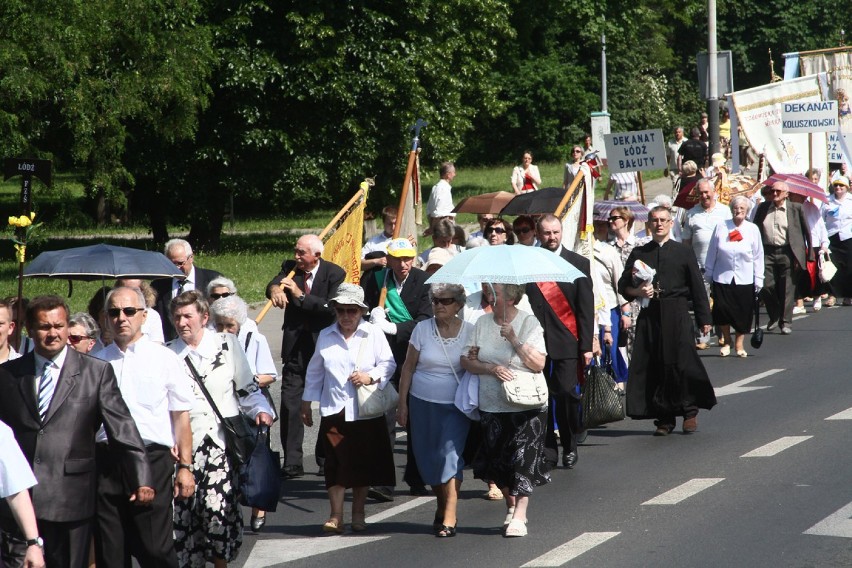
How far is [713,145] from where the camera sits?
2519 cm

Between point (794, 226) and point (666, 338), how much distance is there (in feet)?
23.4

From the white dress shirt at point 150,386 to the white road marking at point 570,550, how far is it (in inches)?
81.7

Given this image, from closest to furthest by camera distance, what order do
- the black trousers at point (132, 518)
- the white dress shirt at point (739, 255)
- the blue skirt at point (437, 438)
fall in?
1. the black trousers at point (132, 518)
2. the blue skirt at point (437, 438)
3. the white dress shirt at point (739, 255)

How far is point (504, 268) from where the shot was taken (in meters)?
8.73

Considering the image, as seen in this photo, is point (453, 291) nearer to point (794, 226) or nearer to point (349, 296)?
point (349, 296)

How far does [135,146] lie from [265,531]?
2138 cm

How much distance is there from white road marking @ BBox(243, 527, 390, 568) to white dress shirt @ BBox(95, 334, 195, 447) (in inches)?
55.3

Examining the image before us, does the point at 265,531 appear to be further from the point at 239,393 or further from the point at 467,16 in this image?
the point at 467,16

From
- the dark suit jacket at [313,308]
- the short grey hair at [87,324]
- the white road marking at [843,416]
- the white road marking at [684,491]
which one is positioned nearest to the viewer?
the short grey hair at [87,324]

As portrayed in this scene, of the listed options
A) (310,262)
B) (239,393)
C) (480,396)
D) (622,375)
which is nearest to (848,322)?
(622,375)

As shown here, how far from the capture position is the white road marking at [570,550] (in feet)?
25.7

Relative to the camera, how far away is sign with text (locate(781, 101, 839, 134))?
23938 millimetres

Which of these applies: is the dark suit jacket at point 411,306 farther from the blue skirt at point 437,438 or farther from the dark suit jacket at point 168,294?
the blue skirt at point 437,438

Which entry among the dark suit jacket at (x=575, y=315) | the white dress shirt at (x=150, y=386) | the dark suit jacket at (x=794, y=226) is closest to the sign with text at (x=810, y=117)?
the dark suit jacket at (x=794, y=226)
